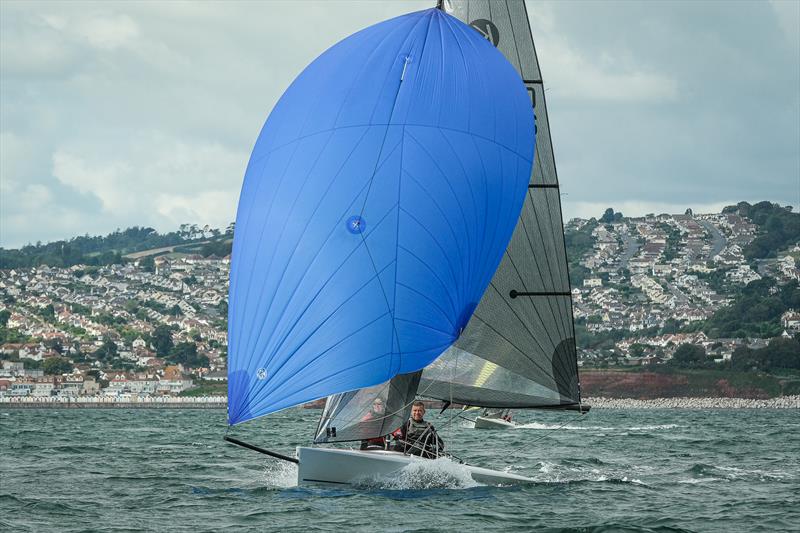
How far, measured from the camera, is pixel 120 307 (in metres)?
190

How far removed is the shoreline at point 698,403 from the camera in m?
108

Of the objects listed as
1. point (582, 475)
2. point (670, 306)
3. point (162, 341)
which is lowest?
point (582, 475)

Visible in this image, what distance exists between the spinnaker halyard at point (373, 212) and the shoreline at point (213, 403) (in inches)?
3664

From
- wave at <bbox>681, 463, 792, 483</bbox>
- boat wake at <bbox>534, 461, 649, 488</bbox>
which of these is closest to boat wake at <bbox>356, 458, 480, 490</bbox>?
boat wake at <bbox>534, 461, 649, 488</bbox>

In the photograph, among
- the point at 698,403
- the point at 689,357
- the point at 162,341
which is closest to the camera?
the point at 698,403

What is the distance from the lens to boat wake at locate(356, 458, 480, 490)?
58.9ft

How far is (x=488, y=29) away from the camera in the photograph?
21250mm

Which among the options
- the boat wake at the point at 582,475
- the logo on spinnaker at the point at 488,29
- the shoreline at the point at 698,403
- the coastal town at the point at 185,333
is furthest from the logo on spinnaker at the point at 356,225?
the coastal town at the point at 185,333

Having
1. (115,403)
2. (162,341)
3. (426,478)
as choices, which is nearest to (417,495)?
(426,478)

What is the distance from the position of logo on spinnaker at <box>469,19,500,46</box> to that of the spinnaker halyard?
7.82 ft

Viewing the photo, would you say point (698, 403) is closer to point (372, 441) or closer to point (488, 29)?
point (488, 29)

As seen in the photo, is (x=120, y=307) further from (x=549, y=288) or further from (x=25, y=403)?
(x=549, y=288)

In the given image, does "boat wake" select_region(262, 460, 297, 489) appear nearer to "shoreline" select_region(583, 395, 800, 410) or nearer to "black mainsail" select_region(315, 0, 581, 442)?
"black mainsail" select_region(315, 0, 581, 442)

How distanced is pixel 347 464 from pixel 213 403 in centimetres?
10125
